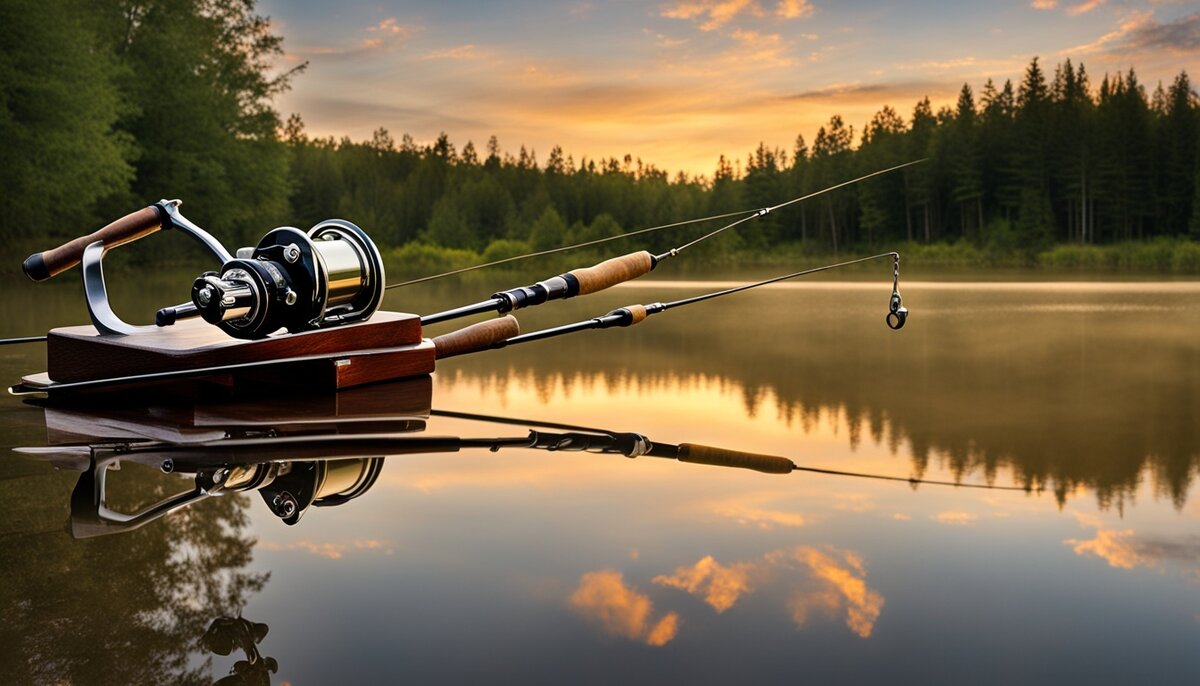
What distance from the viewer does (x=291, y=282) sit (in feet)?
13.3

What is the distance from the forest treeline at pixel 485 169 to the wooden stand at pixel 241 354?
19079 millimetres

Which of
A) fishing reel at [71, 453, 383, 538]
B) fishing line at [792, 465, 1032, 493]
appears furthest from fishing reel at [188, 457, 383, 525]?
fishing line at [792, 465, 1032, 493]

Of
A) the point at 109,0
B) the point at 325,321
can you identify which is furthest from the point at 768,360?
the point at 109,0

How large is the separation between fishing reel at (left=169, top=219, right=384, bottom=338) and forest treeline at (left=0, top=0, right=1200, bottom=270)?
19641 mm

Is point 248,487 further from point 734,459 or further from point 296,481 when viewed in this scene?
point 734,459

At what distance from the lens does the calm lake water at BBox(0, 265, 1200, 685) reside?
5.77 ft

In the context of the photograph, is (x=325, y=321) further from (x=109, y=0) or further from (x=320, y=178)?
(x=320, y=178)

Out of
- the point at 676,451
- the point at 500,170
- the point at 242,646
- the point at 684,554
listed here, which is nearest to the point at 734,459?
Answer: the point at 676,451

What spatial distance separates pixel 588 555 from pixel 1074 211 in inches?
2656

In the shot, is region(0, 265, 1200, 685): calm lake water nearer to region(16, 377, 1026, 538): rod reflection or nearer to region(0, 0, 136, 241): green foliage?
region(16, 377, 1026, 538): rod reflection

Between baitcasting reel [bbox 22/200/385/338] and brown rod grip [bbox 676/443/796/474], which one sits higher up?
baitcasting reel [bbox 22/200/385/338]

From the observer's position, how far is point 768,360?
6840 mm

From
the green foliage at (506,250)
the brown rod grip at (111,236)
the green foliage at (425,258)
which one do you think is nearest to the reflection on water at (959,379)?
the brown rod grip at (111,236)

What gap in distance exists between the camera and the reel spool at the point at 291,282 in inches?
152
